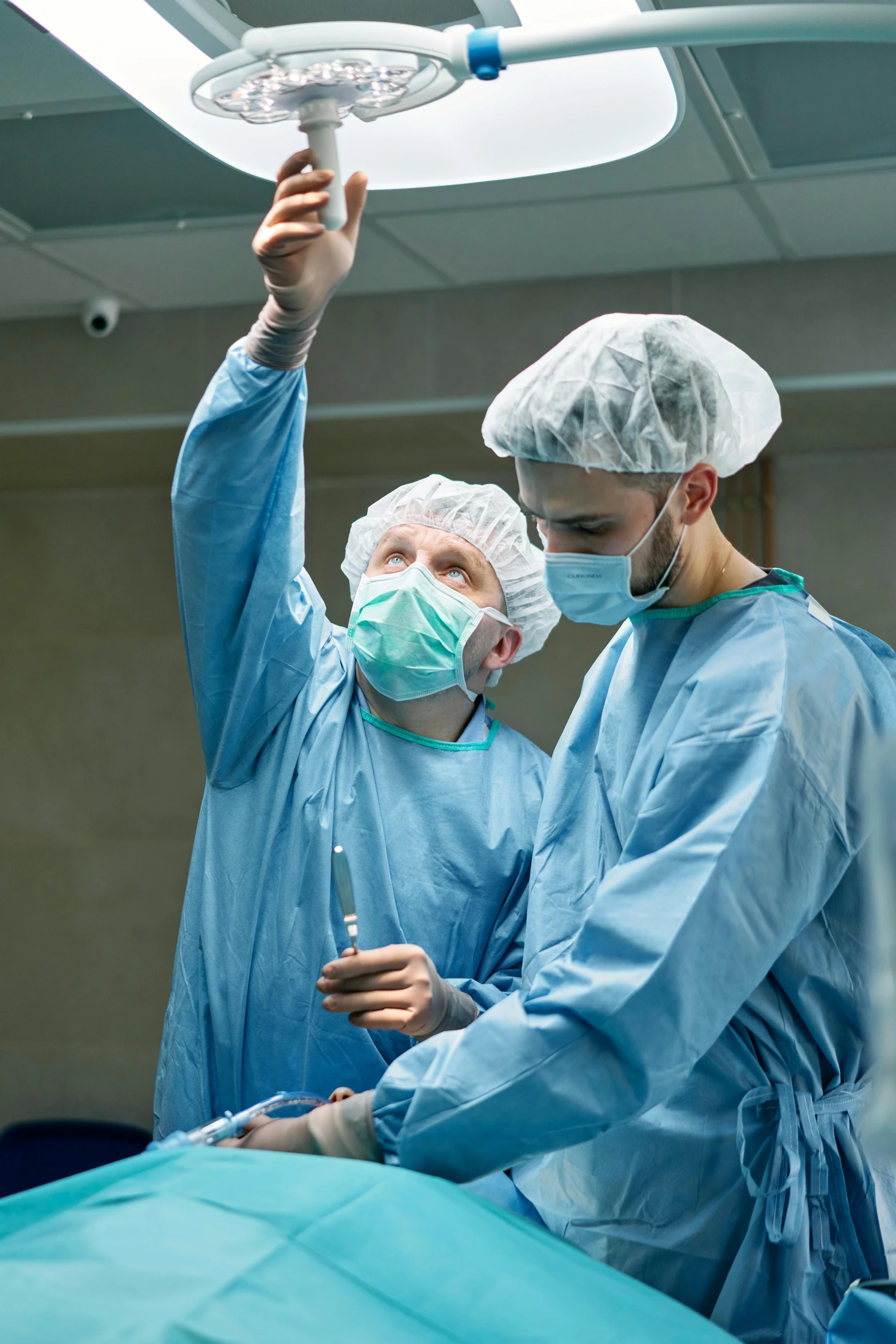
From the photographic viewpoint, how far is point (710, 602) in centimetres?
→ 133

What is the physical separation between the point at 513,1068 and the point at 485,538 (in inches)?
42.1

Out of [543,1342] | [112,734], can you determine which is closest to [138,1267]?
[543,1342]

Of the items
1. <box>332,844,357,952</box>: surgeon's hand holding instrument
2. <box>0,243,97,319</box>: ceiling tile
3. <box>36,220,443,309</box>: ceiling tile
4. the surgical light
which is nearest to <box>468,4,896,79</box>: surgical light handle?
the surgical light

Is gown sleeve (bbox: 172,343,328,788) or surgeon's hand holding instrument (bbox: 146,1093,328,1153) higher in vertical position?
gown sleeve (bbox: 172,343,328,788)

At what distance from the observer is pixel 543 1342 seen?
2.89 ft

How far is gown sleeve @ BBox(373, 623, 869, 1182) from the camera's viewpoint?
3.45 ft

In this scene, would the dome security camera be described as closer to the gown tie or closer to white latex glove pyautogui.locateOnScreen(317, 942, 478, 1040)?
white latex glove pyautogui.locateOnScreen(317, 942, 478, 1040)

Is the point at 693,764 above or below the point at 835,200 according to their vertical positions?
→ below

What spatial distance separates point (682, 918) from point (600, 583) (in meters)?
0.40

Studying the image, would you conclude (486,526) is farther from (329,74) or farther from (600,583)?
(329,74)

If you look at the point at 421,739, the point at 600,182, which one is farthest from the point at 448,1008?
the point at 600,182

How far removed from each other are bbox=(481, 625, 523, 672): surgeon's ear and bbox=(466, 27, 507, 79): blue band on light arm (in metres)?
1.06

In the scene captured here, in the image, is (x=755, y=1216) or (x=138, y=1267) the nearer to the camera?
(x=138, y=1267)

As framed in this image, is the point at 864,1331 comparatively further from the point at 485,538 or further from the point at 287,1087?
the point at 485,538
